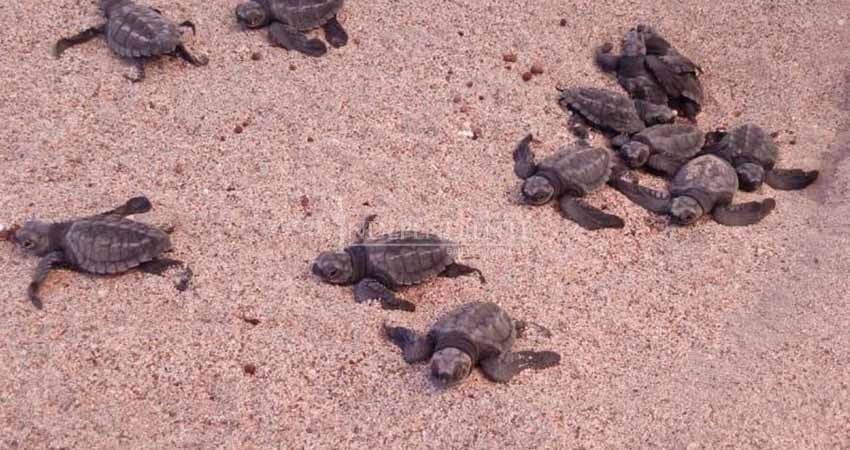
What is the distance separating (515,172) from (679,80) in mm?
1108

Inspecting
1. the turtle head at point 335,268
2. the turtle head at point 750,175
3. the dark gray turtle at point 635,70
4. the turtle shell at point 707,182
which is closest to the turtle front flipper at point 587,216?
the turtle shell at point 707,182

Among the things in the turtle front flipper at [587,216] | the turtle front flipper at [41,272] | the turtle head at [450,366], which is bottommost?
the turtle front flipper at [41,272]

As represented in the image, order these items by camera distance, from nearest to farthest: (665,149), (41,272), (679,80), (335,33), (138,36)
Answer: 1. (41,272)
2. (665,149)
3. (138,36)
4. (679,80)
5. (335,33)

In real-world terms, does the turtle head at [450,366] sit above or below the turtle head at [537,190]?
below

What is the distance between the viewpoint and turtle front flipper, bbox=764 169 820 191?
3.79m

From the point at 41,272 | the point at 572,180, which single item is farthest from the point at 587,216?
the point at 41,272

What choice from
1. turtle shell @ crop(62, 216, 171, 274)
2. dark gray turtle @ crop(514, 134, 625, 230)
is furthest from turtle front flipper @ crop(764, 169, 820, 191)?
turtle shell @ crop(62, 216, 171, 274)

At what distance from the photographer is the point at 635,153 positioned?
3732 millimetres

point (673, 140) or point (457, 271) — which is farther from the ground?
point (673, 140)

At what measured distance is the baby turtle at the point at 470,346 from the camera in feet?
8.69

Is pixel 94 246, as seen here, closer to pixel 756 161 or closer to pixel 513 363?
pixel 513 363

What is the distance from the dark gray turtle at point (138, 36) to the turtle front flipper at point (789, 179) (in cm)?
288

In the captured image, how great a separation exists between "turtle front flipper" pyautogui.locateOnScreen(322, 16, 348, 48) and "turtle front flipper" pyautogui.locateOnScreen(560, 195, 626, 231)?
1.56m

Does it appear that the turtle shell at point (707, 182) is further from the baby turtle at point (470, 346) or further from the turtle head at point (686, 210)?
the baby turtle at point (470, 346)
